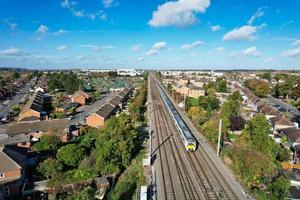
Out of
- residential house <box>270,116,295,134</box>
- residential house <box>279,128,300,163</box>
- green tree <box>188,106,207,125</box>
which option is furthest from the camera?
green tree <box>188,106,207,125</box>

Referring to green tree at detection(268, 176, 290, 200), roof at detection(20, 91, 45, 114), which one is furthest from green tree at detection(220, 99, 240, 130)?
roof at detection(20, 91, 45, 114)

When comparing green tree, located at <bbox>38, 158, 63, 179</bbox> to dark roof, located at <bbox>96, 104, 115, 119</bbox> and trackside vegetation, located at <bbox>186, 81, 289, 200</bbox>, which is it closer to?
trackside vegetation, located at <bbox>186, 81, 289, 200</bbox>

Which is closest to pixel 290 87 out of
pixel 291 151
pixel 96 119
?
pixel 291 151

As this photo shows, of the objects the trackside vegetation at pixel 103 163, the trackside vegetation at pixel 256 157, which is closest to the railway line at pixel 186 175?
the trackside vegetation at pixel 256 157

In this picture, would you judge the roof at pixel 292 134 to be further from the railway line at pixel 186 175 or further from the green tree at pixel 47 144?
the green tree at pixel 47 144

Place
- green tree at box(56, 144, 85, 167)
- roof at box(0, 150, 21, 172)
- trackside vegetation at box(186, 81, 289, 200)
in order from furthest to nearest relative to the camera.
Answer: green tree at box(56, 144, 85, 167) < roof at box(0, 150, 21, 172) < trackside vegetation at box(186, 81, 289, 200)

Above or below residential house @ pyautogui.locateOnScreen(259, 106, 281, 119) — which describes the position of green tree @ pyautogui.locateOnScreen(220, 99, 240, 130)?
above

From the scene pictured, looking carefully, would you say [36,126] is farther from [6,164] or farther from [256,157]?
[256,157]
